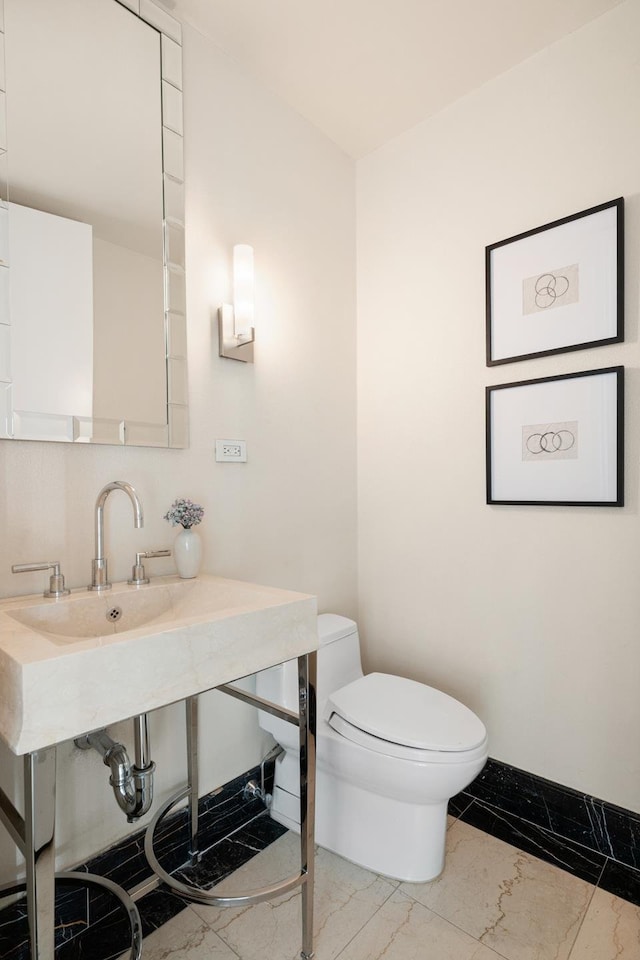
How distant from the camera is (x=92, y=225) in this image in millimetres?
1327

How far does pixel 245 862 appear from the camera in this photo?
148cm

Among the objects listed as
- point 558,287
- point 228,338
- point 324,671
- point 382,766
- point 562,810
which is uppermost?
point 558,287

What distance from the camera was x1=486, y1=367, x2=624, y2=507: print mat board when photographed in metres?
1.48

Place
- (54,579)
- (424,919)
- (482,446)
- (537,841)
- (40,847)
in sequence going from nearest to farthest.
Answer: (40,847), (54,579), (424,919), (537,841), (482,446)

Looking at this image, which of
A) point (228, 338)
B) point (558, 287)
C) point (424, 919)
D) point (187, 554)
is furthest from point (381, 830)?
point (558, 287)

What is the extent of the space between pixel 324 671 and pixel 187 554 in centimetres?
64

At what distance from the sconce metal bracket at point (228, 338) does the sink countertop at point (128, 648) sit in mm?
721

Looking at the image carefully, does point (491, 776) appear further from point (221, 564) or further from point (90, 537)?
point (90, 537)

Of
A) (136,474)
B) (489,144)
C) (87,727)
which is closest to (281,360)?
(136,474)

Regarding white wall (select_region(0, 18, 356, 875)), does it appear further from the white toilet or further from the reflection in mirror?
the white toilet

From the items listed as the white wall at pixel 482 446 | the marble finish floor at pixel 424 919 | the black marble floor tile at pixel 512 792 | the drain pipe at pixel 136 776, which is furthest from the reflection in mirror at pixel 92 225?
the black marble floor tile at pixel 512 792

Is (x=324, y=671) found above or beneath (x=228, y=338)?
beneath

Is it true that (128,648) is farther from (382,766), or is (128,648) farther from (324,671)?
(324,671)

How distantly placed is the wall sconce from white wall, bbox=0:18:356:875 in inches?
1.5
